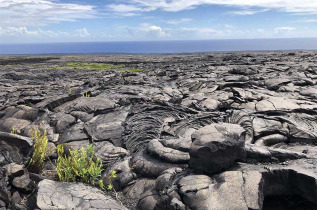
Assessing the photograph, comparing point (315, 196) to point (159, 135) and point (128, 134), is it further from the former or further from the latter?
point (128, 134)

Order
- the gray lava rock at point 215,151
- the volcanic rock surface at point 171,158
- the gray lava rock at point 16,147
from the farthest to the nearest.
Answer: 1. the gray lava rock at point 16,147
2. the gray lava rock at point 215,151
3. the volcanic rock surface at point 171,158

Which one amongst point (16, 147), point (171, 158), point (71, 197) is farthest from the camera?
point (16, 147)

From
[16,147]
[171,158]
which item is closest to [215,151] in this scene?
[171,158]

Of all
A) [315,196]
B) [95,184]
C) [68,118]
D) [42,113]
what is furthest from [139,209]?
[42,113]

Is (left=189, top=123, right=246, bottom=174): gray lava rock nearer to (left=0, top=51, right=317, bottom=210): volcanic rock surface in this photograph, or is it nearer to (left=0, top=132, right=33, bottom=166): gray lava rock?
(left=0, top=51, right=317, bottom=210): volcanic rock surface

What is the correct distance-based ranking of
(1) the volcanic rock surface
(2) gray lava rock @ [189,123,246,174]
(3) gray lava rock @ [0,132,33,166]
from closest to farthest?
(1) the volcanic rock surface < (2) gray lava rock @ [189,123,246,174] < (3) gray lava rock @ [0,132,33,166]

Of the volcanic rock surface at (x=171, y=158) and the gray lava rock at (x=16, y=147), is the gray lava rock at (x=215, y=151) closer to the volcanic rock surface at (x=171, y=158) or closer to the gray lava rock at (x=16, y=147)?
the volcanic rock surface at (x=171, y=158)

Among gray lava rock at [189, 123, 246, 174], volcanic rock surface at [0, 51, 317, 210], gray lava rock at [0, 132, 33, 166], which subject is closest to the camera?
volcanic rock surface at [0, 51, 317, 210]

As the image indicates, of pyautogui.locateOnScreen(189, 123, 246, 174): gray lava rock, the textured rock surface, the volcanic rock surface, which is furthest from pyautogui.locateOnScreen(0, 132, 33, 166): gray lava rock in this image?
pyautogui.locateOnScreen(189, 123, 246, 174): gray lava rock

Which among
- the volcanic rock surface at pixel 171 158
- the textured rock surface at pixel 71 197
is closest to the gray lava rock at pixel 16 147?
the volcanic rock surface at pixel 171 158

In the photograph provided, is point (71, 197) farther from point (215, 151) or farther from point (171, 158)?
point (215, 151)

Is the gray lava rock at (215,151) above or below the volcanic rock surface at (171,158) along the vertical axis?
above

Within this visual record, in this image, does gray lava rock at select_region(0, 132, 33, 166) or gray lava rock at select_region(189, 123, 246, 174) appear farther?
gray lava rock at select_region(0, 132, 33, 166)

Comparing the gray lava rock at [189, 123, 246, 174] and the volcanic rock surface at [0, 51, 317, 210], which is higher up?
the gray lava rock at [189, 123, 246, 174]
